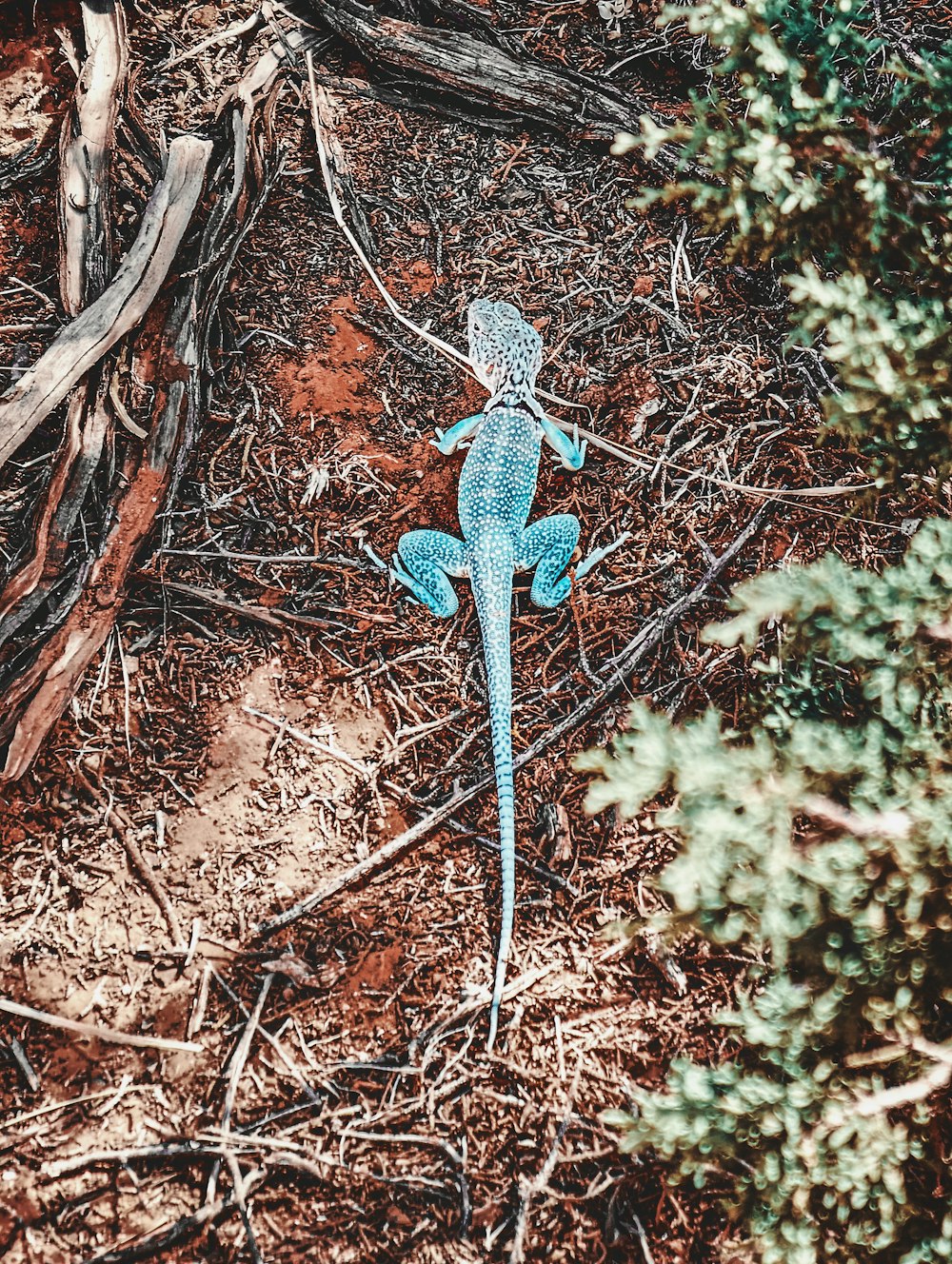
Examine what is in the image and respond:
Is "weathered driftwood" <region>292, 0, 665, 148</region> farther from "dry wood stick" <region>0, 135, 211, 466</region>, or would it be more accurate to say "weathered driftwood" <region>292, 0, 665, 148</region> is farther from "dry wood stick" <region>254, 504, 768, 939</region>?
"dry wood stick" <region>254, 504, 768, 939</region>

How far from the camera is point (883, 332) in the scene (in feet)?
7.81

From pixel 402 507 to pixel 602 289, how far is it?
1775 millimetres

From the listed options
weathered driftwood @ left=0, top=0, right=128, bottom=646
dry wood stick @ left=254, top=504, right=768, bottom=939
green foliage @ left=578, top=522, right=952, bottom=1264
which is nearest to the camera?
green foliage @ left=578, top=522, right=952, bottom=1264

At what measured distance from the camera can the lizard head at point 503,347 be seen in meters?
4.10

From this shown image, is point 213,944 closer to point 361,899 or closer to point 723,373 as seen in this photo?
point 361,899

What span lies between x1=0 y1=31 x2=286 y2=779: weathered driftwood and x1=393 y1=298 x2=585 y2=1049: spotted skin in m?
1.24

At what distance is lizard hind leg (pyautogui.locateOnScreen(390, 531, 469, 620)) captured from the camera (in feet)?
12.3

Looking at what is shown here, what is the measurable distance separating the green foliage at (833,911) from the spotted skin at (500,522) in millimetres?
1179

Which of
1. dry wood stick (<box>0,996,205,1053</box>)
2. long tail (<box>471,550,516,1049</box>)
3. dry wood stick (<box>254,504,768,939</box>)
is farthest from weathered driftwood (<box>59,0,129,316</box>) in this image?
dry wood stick (<box>0,996,205,1053</box>)

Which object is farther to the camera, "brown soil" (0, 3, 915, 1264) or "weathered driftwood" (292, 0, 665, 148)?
"weathered driftwood" (292, 0, 665, 148)

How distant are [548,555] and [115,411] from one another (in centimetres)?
211

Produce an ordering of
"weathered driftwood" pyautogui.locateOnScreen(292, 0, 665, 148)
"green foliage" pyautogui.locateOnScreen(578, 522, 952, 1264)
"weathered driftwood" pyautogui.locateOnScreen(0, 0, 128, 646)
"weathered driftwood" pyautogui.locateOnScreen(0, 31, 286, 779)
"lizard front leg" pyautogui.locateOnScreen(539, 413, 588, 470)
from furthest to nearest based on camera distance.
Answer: "weathered driftwood" pyautogui.locateOnScreen(292, 0, 665, 148)
"lizard front leg" pyautogui.locateOnScreen(539, 413, 588, 470)
"weathered driftwood" pyautogui.locateOnScreen(0, 0, 128, 646)
"weathered driftwood" pyautogui.locateOnScreen(0, 31, 286, 779)
"green foliage" pyautogui.locateOnScreen(578, 522, 952, 1264)

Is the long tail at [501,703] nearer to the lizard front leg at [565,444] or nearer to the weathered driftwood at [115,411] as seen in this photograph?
the lizard front leg at [565,444]

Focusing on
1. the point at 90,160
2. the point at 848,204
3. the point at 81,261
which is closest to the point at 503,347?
the point at 848,204
